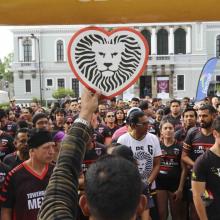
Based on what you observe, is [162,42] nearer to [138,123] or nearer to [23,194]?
[138,123]

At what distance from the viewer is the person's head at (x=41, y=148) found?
12.5 ft

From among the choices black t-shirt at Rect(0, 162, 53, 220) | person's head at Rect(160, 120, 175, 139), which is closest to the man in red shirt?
black t-shirt at Rect(0, 162, 53, 220)

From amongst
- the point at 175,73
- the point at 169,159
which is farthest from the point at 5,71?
the point at 169,159

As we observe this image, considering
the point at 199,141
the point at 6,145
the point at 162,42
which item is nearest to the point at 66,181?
the point at 199,141

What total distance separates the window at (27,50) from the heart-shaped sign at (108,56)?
58.3 meters

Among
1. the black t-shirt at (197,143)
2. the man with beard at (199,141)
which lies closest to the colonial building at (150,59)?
the man with beard at (199,141)

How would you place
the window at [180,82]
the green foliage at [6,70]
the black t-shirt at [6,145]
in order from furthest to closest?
the green foliage at [6,70], the window at [180,82], the black t-shirt at [6,145]

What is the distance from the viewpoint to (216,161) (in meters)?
3.89

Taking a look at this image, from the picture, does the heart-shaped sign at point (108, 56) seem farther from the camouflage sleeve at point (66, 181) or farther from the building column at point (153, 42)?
the building column at point (153, 42)

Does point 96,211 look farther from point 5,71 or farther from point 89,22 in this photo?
point 5,71

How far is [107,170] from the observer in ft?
5.31

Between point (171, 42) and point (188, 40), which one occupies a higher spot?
point (188, 40)

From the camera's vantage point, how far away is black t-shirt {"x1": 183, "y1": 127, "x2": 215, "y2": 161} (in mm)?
5543

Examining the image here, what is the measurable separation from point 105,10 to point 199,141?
3.20m
